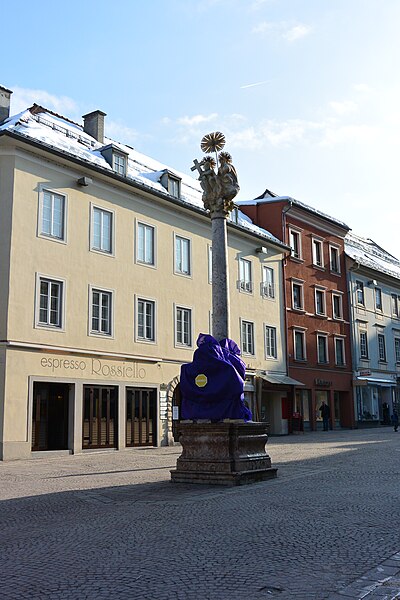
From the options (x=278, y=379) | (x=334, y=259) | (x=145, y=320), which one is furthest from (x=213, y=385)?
(x=334, y=259)

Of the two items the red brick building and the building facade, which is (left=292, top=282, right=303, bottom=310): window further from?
the building facade

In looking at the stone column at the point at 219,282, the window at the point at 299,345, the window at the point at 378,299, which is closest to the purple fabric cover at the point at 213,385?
the stone column at the point at 219,282

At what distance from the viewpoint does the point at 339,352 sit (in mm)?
40531

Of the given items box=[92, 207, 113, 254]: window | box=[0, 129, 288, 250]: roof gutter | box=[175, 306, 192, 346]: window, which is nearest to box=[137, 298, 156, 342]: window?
box=[175, 306, 192, 346]: window

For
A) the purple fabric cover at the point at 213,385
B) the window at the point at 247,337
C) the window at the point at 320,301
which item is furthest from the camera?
the window at the point at 320,301

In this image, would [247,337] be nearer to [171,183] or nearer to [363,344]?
[171,183]

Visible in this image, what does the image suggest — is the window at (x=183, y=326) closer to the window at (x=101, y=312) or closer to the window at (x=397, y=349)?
the window at (x=101, y=312)

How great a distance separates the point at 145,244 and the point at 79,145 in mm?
4722

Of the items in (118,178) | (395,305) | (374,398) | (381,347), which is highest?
(118,178)

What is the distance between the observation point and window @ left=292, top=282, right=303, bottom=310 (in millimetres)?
36750

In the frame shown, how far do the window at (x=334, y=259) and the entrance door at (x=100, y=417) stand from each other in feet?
69.4

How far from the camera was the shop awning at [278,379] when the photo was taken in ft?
106

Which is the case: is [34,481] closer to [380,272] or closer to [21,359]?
[21,359]

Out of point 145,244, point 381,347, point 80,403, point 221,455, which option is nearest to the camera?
point 221,455
